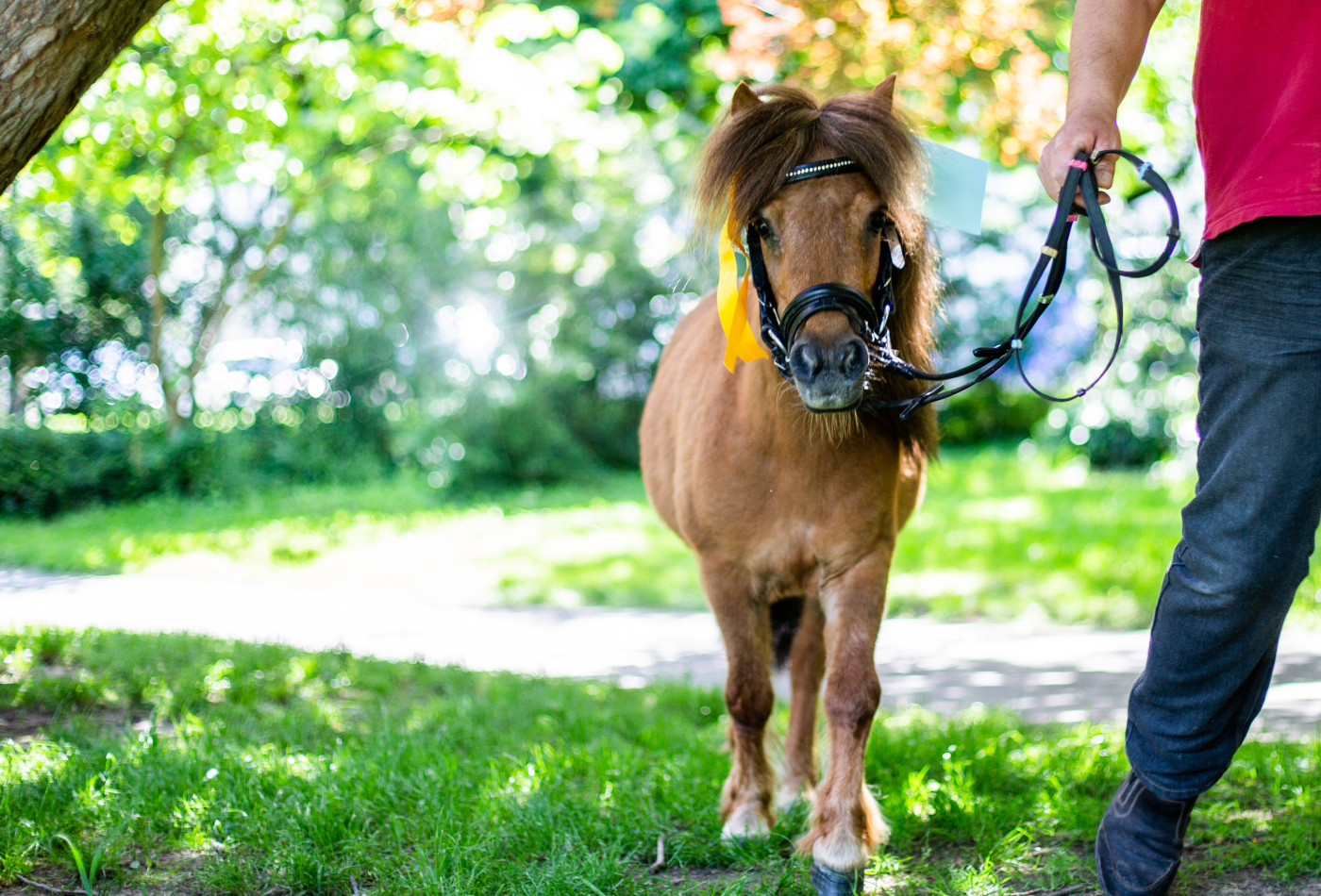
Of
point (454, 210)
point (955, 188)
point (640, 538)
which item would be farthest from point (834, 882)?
point (454, 210)

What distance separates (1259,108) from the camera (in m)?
1.98

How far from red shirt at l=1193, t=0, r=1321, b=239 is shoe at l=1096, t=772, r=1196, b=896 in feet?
4.32

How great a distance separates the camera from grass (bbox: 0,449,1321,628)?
6570 mm

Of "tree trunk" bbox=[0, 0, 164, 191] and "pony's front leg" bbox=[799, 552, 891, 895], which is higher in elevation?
"tree trunk" bbox=[0, 0, 164, 191]

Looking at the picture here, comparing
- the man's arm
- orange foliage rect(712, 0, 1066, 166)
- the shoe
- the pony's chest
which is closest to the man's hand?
the man's arm

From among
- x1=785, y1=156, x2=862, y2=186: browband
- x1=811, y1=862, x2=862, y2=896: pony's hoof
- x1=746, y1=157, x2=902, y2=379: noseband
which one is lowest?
x1=811, y1=862, x2=862, y2=896: pony's hoof

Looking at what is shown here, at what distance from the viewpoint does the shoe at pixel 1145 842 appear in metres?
2.21

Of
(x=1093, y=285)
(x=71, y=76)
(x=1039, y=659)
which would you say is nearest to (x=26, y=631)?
(x=71, y=76)

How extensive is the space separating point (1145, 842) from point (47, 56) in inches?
131

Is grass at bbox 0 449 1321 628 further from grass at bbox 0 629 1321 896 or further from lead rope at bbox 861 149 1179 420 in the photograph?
lead rope at bbox 861 149 1179 420

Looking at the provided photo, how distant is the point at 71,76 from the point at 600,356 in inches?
492

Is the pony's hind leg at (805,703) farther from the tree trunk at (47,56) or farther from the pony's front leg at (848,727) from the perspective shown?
the tree trunk at (47,56)

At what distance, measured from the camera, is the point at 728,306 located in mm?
2703

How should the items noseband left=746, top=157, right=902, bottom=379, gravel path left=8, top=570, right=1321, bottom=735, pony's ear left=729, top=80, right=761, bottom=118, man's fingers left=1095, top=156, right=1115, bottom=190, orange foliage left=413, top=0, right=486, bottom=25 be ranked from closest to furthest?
1. man's fingers left=1095, top=156, right=1115, bottom=190
2. noseband left=746, top=157, right=902, bottom=379
3. pony's ear left=729, top=80, right=761, bottom=118
4. gravel path left=8, top=570, right=1321, bottom=735
5. orange foliage left=413, top=0, right=486, bottom=25
